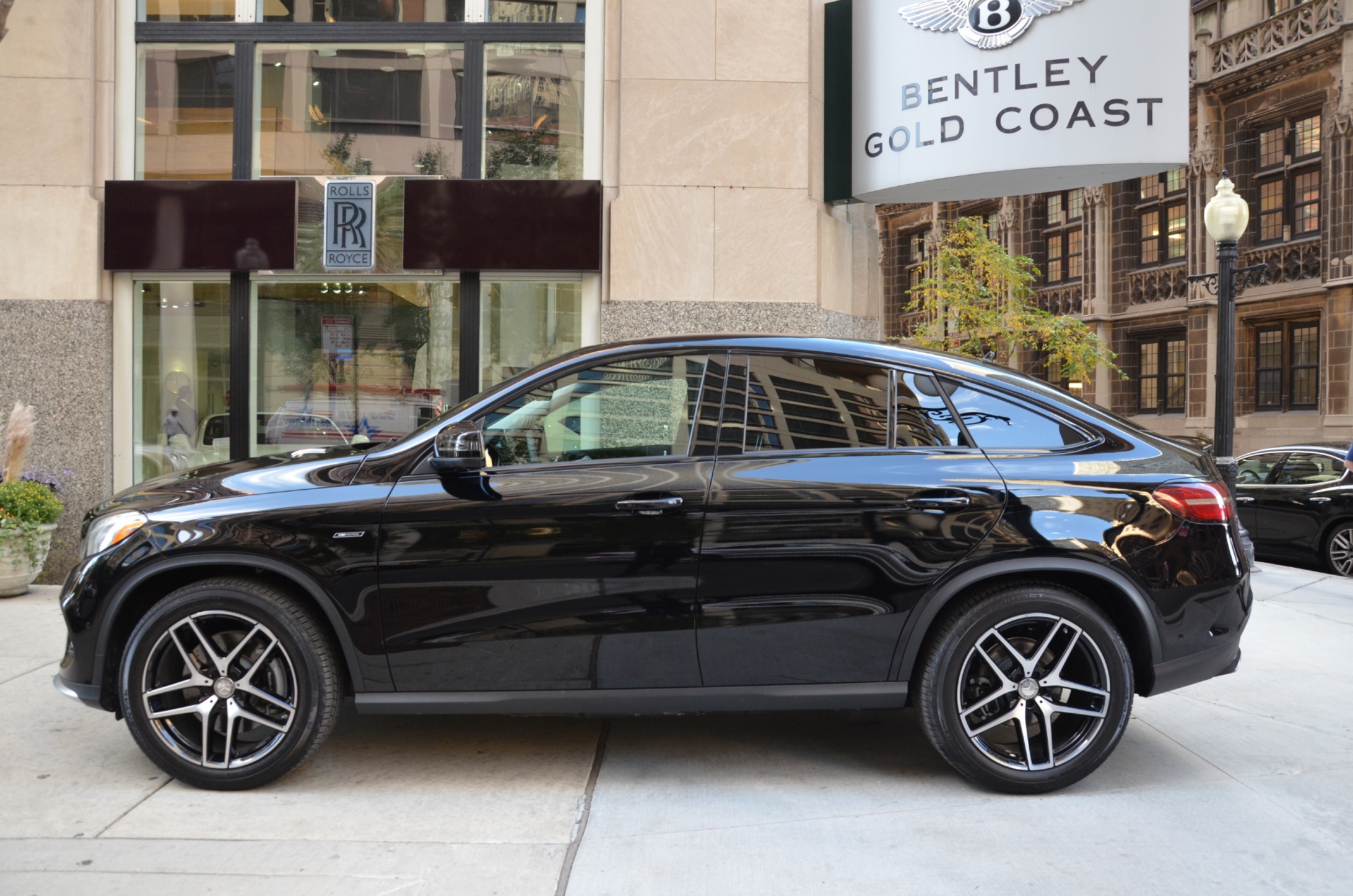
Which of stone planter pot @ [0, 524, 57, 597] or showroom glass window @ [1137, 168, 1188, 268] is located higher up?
showroom glass window @ [1137, 168, 1188, 268]

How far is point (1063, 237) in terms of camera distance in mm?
35188

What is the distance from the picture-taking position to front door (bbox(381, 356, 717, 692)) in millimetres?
3939

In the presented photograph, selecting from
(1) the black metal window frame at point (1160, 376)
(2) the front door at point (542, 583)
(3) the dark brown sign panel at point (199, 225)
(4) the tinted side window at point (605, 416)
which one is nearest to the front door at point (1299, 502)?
(4) the tinted side window at point (605, 416)

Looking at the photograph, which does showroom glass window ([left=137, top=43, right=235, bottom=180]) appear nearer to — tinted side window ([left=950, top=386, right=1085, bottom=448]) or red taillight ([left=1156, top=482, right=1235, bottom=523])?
tinted side window ([left=950, top=386, right=1085, bottom=448])

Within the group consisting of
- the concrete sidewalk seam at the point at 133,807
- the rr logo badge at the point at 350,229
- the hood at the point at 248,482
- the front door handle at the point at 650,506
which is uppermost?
the rr logo badge at the point at 350,229

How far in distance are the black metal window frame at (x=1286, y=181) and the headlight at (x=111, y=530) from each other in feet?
95.4

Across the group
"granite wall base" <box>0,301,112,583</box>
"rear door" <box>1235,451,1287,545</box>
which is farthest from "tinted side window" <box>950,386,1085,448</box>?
"rear door" <box>1235,451,1287,545</box>

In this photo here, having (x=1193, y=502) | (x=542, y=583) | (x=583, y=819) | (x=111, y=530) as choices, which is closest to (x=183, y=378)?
(x=111, y=530)

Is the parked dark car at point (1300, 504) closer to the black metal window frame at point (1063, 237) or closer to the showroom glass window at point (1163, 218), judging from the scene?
the showroom glass window at point (1163, 218)

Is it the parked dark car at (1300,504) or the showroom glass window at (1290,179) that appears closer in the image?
the parked dark car at (1300,504)

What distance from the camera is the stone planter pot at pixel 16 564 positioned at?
805 centimetres

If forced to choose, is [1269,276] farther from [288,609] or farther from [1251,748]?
[288,609]

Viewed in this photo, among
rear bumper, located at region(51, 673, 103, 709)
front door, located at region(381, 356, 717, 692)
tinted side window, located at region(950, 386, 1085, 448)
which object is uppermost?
tinted side window, located at region(950, 386, 1085, 448)

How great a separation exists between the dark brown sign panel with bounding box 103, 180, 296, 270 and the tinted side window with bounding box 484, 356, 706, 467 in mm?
5840
